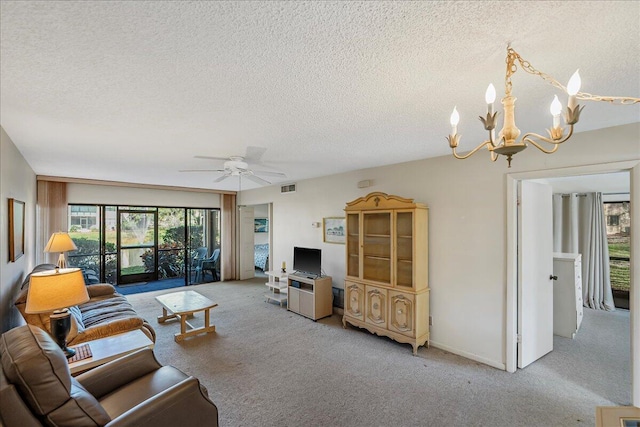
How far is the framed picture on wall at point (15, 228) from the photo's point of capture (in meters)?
2.80

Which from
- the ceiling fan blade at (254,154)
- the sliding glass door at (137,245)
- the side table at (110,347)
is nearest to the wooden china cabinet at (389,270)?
the ceiling fan blade at (254,154)

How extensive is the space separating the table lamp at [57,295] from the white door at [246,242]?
18.1 ft

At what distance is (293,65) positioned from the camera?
59.2 inches

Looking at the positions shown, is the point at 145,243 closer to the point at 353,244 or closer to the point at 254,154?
the point at 254,154

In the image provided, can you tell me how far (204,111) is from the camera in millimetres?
2135

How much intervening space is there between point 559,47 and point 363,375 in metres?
2.98

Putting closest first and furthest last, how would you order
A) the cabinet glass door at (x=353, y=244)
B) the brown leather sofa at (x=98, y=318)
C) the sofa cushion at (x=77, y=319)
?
1. the brown leather sofa at (x=98, y=318)
2. the sofa cushion at (x=77, y=319)
3. the cabinet glass door at (x=353, y=244)

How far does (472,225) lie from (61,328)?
3.98m

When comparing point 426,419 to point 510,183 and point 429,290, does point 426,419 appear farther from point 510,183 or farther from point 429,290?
point 510,183

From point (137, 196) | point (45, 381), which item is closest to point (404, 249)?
point (45, 381)

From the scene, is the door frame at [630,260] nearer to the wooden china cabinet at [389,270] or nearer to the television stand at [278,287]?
the wooden china cabinet at [389,270]

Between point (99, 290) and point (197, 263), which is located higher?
point (99, 290)

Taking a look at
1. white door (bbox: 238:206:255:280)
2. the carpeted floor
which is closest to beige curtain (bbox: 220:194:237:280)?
white door (bbox: 238:206:255:280)

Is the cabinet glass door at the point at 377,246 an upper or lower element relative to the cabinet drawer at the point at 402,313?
upper
